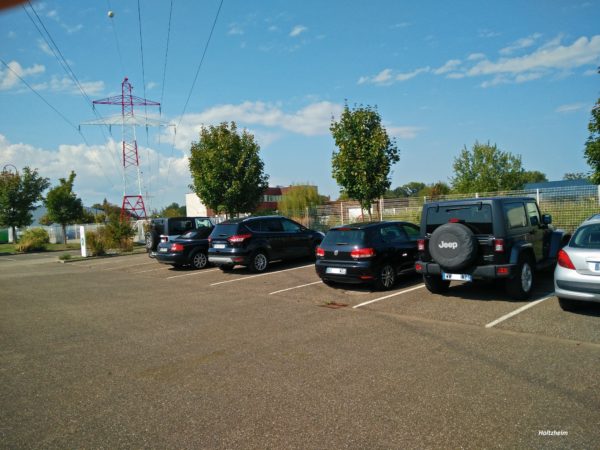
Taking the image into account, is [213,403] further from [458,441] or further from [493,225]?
[493,225]

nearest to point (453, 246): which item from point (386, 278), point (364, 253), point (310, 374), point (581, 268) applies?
point (581, 268)

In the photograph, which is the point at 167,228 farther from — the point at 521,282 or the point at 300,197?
the point at 300,197

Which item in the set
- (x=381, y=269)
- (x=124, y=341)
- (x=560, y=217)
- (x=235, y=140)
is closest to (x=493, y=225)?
(x=381, y=269)

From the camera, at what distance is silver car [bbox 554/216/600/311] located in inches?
238

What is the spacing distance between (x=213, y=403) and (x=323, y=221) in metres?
18.8

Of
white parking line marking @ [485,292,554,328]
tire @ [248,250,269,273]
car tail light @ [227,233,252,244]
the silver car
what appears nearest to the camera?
the silver car

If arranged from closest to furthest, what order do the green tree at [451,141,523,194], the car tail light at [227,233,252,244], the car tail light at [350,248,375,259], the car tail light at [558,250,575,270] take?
the car tail light at [558,250,575,270]
the car tail light at [350,248,375,259]
the car tail light at [227,233,252,244]
the green tree at [451,141,523,194]

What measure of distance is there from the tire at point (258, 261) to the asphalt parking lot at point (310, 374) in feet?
14.0

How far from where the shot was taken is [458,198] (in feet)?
49.4

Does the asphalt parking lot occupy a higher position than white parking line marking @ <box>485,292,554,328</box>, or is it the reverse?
the asphalt parking lot

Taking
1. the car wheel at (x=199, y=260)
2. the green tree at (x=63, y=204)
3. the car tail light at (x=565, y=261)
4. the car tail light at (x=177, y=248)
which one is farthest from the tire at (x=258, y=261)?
the green tree at (x=63, y=204)

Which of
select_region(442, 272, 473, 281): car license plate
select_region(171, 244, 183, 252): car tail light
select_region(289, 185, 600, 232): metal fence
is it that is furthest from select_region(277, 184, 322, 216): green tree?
select_region(442, 272, 473, 281): car license plate

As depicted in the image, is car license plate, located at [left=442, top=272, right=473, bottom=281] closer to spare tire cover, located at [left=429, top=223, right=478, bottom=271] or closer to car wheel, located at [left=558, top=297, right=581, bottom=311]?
spare tire cover, located at [left=429, top=223, right=478, bottom=271]

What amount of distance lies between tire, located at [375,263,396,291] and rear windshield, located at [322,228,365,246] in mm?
804
